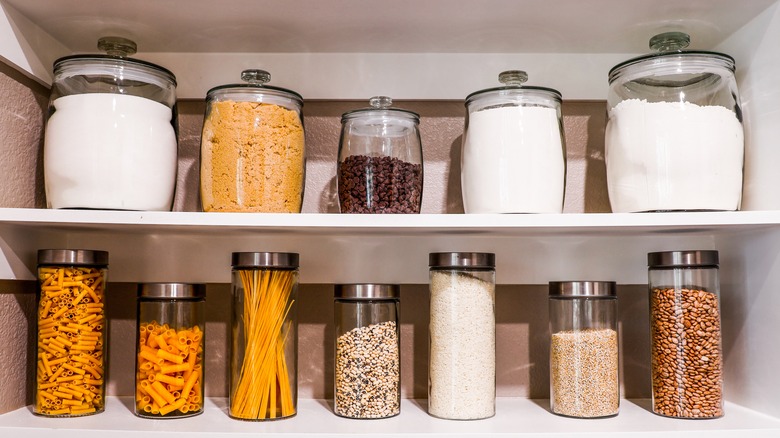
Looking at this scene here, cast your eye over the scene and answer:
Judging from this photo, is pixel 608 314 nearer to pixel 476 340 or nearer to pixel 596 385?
pixel 596 385

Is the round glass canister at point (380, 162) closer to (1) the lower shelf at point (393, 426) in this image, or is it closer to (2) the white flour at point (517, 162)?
(2) the white flour at point (517, 162)

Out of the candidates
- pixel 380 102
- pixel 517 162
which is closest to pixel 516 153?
pixel 517 162

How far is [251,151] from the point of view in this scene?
1.06m

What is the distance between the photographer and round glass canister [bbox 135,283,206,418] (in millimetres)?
1063

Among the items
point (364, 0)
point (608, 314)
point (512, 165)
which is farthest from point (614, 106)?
point (364, 0)

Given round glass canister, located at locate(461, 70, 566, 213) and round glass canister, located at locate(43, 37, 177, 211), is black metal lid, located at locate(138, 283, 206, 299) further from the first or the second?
round glass canister, located at locate(461, 70, 566, 213)

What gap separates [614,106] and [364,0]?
0.47 meters

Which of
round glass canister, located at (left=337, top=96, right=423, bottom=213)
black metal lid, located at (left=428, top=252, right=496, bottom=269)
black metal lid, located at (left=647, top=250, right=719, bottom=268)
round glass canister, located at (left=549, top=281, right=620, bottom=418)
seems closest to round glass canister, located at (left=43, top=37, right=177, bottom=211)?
round glass canister, located at (left=337, top=96, right=423, bottom=213)

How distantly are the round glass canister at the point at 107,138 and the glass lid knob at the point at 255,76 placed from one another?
0.49 ft

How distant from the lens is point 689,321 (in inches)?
Result: 42.4

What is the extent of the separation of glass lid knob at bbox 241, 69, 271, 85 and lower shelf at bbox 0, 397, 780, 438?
566mm

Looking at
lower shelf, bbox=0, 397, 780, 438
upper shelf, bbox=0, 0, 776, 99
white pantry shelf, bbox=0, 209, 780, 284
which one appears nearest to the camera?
lower shelf, bbox=0, 397, 780, 438

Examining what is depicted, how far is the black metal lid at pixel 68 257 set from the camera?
3.48 ft

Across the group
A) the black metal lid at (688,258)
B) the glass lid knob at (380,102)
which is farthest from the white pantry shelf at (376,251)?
the glass lid knob at (380,102)
